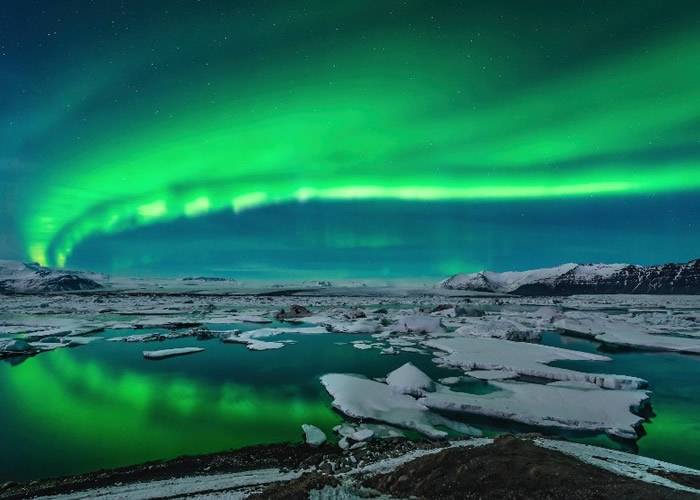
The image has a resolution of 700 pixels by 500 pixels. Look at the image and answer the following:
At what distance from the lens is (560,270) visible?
136 m

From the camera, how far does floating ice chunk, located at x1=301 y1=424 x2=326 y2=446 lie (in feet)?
32.0

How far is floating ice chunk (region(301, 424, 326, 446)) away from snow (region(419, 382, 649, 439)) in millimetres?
3488

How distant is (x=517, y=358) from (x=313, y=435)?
1170 cm

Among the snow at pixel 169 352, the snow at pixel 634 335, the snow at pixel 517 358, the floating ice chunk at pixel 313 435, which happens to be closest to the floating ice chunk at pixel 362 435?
the floating ice chunk at pixel 313 435

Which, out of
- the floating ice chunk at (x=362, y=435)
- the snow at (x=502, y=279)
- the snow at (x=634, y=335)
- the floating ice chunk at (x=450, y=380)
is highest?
the snow at (x=502, y=279)

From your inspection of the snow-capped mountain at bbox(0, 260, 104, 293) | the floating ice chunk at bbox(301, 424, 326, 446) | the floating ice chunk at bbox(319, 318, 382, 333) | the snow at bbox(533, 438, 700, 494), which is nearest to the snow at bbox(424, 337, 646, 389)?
the snow at bbox(533, 438, 700, 494)

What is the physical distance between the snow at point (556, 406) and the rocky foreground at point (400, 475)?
6.27 feet

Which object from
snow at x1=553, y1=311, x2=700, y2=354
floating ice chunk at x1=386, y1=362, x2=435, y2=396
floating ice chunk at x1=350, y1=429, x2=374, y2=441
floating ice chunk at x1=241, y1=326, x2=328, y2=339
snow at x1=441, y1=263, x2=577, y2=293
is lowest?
floating ice chunk at x1=241, y1=326, x2=328, y2=339

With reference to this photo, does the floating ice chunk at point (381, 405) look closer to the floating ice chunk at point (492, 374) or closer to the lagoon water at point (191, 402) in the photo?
the lagoon water at point (191, 402)

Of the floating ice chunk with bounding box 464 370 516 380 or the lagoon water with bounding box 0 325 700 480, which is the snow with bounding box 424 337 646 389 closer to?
the floating ice chunk with bounding box 464 370 516 380

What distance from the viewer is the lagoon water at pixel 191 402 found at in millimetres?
9992

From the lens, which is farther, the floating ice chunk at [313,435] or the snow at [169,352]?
the snow at [169,352]

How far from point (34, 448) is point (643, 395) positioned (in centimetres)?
1758

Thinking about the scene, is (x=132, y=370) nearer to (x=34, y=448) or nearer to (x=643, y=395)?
(x=34, y=448)
